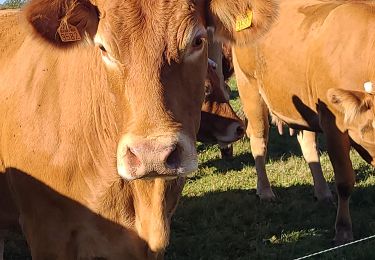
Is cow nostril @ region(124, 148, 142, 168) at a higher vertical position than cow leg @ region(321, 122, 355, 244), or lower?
higher

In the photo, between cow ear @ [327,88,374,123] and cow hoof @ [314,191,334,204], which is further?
cow hoof @ [314,191,334,204]

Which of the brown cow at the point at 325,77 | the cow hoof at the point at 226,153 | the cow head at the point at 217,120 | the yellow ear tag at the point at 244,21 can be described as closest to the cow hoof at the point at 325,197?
the brown cow at the point at 325,77

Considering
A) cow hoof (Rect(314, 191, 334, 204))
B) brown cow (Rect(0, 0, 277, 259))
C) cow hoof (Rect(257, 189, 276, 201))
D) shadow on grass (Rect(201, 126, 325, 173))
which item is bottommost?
shadow on grass (Rect(201, 126, 325, 173))

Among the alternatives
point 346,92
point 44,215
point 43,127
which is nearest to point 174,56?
point 43,127

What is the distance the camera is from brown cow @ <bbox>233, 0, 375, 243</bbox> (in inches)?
197

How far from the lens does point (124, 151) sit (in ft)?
7.88

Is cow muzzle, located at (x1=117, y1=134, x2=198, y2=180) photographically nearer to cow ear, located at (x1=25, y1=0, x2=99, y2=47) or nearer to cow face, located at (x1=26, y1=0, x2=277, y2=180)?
cow face, located at (x1=26, y1=0, x2=277, y2=180)

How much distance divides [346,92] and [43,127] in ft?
7.99

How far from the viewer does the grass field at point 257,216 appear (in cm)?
502

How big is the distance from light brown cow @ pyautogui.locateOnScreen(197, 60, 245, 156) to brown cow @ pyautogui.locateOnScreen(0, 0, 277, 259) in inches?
71.3

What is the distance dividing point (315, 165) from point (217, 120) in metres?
1.83

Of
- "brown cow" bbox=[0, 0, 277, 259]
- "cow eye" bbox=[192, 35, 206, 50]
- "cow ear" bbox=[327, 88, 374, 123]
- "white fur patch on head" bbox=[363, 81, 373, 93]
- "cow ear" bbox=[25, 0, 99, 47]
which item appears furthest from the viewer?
"white fur patch on head" bbox=[363, 81, 373, 93]

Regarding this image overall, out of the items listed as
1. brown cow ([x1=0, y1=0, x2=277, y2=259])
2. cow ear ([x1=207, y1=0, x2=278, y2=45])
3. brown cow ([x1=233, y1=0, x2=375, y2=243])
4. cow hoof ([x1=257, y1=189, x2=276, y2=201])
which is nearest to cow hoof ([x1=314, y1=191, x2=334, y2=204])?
cow hoof ([x1=257, y1=189, x2=276, y2=201])

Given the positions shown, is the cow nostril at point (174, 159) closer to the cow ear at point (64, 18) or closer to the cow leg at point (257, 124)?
the cow ear at point (64, 18)
